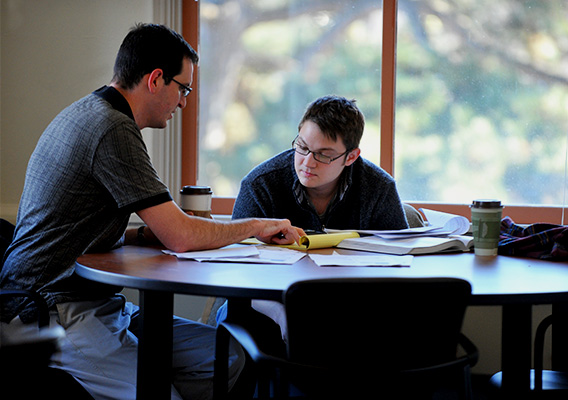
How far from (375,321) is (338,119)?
4.15 feet

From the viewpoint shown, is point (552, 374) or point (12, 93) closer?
point (552, 374)

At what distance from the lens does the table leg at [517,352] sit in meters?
1.42

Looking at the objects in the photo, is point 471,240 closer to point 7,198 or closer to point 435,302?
point 435,302

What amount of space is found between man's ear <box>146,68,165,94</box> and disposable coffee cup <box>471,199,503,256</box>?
3.34 feet

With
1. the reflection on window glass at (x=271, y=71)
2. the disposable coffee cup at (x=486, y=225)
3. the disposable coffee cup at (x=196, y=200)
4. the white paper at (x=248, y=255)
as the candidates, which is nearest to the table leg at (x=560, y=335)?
the disposable coffee cup at (x=486, y=225)

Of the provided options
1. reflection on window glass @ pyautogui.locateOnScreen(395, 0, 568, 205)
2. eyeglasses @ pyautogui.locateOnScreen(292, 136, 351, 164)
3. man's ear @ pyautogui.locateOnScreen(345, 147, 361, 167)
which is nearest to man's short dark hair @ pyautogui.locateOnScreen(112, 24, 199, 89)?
eyeglasses @ pyautogui.locateOnScreen(292, 136, 351, 164)

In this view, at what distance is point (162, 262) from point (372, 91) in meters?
1.96

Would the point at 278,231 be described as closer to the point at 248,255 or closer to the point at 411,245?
the point at 248,255

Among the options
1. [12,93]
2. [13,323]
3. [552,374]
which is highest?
[12,93]

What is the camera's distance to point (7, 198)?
3324 mm

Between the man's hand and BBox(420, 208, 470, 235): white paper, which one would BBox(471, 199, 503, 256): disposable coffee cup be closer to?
BBox(420, 208, 470, 235): white paper

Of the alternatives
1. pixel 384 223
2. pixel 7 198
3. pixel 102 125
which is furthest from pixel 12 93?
pixel 384 223

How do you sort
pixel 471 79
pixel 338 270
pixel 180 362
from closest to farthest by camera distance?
pixel 338 270
pixel 180 362
pixel 471 79

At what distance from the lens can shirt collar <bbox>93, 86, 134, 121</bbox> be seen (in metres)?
1.86
